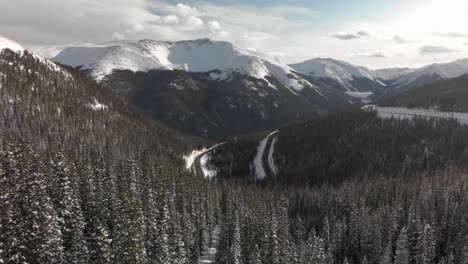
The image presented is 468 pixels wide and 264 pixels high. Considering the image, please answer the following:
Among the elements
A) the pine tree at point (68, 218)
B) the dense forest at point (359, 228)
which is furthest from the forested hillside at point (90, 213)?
the dense forest at point (359, 228)

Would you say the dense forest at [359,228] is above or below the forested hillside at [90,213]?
below

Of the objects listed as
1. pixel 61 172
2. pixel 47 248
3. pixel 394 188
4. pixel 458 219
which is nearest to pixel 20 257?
pixel 47 248

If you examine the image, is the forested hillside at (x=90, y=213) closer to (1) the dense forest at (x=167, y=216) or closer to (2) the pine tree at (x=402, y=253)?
(1) the dense forest at (x=167, y=216)

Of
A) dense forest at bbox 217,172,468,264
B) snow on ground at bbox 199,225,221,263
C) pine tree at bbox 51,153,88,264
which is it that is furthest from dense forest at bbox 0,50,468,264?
snow on ground at bbox 199,225,221,263

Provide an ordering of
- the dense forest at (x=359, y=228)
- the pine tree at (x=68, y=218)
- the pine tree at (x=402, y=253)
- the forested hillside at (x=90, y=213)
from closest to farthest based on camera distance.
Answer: the forested hillside at (x=90, y=213), the pine tree at (x=68, y=218), the pine tree at (x=402, y=253), the dense forest at (x=359, y=228)

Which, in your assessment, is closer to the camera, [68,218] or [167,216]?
[68,218]

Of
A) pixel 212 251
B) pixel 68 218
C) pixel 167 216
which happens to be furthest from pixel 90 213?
pixel 212 251

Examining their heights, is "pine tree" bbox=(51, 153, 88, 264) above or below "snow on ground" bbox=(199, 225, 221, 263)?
above

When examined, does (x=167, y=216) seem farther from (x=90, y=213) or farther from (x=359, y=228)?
(x=359, y=228)

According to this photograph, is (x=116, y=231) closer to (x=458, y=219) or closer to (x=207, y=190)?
(x=207, y=190)

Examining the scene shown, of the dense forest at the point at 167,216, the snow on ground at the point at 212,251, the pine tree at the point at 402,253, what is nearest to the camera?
the dense forest at the point at 167,216

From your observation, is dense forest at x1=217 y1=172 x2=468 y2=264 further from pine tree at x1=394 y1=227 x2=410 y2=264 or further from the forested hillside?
the forested hillside
